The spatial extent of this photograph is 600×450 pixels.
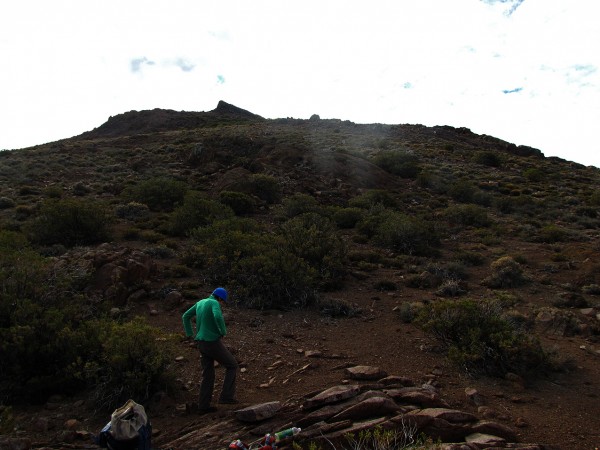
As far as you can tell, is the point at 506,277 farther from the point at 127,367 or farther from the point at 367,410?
the point at 127,367

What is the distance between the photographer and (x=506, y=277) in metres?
11.8

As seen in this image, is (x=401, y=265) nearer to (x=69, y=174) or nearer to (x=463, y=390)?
(x=463, y=390)

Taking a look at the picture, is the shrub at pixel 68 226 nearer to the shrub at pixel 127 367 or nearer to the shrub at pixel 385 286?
the shrub at pixel 127 367

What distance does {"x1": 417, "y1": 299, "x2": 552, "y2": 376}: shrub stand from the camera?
21.9 feet

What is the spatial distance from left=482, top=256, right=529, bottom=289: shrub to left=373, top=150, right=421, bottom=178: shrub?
17815 mm

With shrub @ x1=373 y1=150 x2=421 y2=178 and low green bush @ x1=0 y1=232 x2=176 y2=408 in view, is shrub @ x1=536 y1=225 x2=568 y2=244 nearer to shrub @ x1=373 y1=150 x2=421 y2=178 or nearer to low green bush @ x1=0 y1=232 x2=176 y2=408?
shrub @ x1=373 y1=150 x2=421 y2=178

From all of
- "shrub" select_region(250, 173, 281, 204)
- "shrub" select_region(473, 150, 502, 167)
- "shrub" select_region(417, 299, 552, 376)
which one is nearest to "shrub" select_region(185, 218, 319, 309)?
"shrub" select_region(417, 299, 552, 376)

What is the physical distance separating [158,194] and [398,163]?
17456mm

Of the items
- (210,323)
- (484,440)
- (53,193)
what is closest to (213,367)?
(210,323)

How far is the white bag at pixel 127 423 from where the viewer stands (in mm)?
4008

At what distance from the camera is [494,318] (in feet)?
24.0

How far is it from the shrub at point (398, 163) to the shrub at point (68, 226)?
21.1 meters

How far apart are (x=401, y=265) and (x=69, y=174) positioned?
23.5 meters

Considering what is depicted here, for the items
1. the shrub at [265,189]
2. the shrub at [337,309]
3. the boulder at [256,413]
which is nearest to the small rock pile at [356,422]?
the boulder at [256,413]
